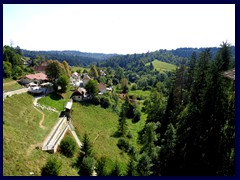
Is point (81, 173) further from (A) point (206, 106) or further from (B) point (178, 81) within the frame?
(B) point (178, 81)

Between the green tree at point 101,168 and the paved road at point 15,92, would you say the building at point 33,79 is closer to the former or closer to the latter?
the paved road at point 15,92

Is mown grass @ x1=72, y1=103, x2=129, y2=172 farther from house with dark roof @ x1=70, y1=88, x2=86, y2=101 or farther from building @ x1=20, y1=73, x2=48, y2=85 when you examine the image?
building @ x1=20, y1=73, x2=48, y2=85

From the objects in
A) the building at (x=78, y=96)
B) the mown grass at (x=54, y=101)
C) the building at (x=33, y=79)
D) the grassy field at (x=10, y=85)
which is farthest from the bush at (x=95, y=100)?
the grassy field at (x=10, y=85)

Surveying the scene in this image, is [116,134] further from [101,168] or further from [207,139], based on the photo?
[207,139]

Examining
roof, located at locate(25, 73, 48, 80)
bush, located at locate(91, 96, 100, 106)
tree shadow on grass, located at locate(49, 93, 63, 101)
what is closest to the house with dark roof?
bush, located at locate(91, 96, 100, 106)

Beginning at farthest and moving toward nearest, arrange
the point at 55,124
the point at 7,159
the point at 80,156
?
the point at 55,124 → the point at 80,156 → the point at 7,159
